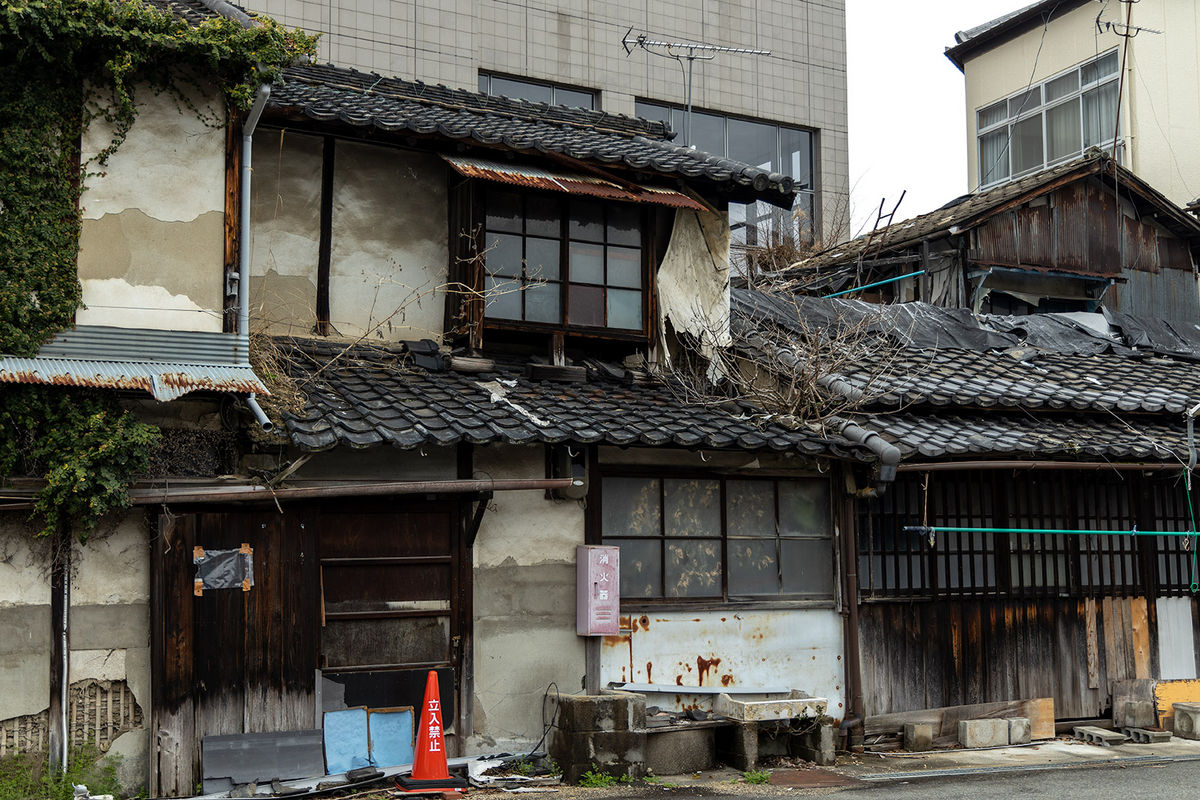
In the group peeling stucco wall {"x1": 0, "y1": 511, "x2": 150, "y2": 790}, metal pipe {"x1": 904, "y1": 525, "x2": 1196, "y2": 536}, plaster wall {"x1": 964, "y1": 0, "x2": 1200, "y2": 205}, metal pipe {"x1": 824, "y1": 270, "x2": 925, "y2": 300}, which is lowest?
peeling stucco wall {"x1": 0, "y1": 511, "x2": 150, "y2": 790}

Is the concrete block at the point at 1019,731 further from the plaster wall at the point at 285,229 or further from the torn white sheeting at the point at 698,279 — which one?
the plaster wall at the point at 285,229

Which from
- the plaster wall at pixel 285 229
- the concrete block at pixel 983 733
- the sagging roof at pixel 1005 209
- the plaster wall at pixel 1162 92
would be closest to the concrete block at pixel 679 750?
the concrete block at pixel 983 733

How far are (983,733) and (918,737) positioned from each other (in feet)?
2.94

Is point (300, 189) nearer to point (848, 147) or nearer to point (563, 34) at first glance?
point (563, 34)

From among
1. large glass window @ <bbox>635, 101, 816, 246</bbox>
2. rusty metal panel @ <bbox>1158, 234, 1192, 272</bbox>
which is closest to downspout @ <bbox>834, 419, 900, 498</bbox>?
rusty metal panel @ <bbox>1158, 234, 1192, 272</bbox>

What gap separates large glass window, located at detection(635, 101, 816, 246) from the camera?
82.3ft

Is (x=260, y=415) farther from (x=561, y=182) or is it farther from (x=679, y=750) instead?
(x=679, y=750)

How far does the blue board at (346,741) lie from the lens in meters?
9.71

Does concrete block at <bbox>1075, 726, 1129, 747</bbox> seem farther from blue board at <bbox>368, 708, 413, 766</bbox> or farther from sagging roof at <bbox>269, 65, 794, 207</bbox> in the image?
blue board at <bbox>368, 708, 413, 766</bbox>

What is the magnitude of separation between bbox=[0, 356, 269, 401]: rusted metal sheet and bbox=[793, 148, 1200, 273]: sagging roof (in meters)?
12.4

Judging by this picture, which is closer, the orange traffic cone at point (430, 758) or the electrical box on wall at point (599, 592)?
the orange traffic cone at point (430, 758)

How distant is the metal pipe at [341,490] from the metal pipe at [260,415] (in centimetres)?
61

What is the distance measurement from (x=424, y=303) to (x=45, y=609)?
499 centimetres

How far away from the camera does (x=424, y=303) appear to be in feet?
39.6
